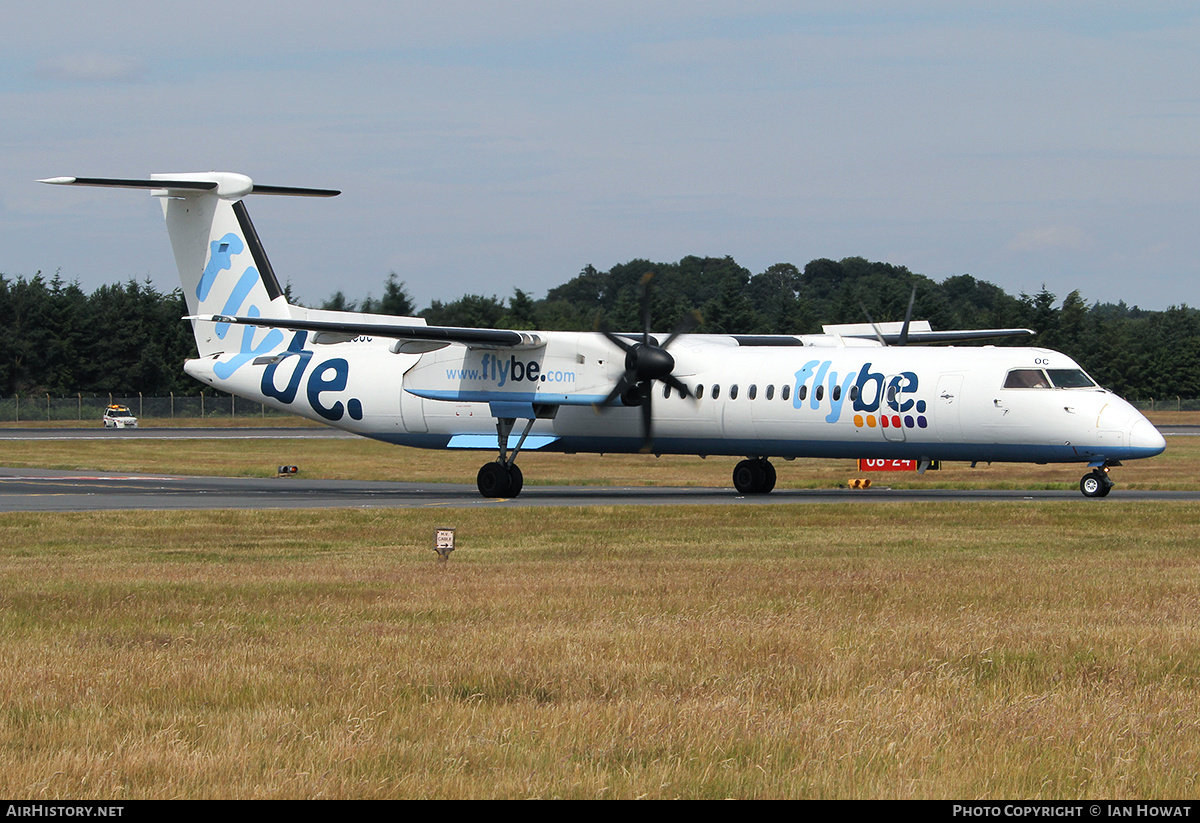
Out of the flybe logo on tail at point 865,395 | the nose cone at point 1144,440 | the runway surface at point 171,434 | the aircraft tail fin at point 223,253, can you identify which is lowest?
the runway surface at point 171,434

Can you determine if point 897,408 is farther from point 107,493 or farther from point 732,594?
point 107,493

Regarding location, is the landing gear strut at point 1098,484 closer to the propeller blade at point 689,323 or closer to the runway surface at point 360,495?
the runway surface at point 360,495

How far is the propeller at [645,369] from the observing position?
102 ft

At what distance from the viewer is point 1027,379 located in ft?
94.4

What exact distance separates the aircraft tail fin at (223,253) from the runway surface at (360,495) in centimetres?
467

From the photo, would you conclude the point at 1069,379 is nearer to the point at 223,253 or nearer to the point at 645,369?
the point at 645,369

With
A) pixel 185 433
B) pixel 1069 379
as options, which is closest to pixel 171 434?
pixel 185 433

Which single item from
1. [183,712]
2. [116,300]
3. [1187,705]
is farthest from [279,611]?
[116,300]

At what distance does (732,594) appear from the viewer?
1397 cm

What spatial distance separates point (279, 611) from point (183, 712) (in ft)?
14.6

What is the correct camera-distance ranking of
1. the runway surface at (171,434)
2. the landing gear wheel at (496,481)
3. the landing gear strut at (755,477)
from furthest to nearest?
1. the runway surface at (171,434)
2. the landing gear strut at (755,477)
3. the landing gear wheel at (496,481)

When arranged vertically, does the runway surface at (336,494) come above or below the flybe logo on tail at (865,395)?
below

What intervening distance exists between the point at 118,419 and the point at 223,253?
44.6 metres

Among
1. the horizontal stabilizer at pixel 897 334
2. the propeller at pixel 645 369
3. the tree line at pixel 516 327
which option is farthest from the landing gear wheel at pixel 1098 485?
the tree line at pixel 516 327
